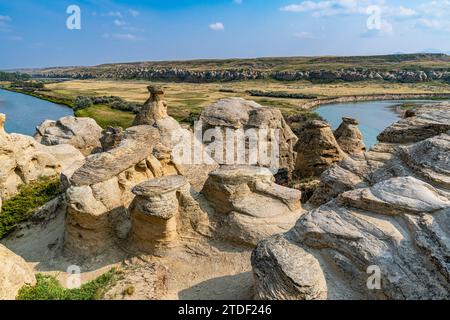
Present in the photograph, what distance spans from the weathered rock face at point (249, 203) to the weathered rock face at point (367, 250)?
2548 mm

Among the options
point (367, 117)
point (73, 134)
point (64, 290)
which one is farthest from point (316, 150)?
point (367, 117)

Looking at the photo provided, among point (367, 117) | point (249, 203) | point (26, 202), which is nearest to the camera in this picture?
point (249, 203)

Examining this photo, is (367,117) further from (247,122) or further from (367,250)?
(367,250)

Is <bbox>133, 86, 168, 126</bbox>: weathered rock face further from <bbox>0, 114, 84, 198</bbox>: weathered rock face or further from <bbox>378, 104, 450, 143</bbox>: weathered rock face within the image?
<bbox>378, 104, 450, 143</bbox>: weathered rock face

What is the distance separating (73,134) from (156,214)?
19.1 m

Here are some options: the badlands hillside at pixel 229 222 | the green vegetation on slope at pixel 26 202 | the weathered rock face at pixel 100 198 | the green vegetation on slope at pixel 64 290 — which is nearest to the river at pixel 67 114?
the badlands hillside at pixel 229 222

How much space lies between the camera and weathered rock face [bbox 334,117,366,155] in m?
21.8

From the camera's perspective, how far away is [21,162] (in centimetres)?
1750

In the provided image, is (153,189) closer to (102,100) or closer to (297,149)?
(297,149)

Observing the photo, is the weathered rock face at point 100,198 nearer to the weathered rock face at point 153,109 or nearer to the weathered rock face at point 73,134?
the weathered rock face at point 153,109

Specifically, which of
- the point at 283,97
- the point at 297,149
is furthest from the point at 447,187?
the point at 283,97

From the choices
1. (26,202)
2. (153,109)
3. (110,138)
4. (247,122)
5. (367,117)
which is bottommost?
(367,117)

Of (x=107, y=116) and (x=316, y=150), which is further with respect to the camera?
(x=107, y=116)
